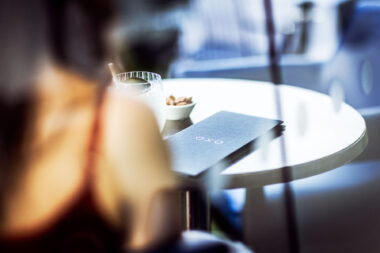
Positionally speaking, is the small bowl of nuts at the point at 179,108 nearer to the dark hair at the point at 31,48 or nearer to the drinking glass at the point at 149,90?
the drinking glass at the point at 149,90

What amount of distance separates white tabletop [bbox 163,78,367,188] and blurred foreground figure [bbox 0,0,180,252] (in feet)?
0.70

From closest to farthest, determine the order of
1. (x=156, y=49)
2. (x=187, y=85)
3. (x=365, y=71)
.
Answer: (x=187, y=85) < (x=365, y=71) < (x=156, y=49)

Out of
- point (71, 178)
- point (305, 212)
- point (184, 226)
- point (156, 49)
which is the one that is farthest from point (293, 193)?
point (156, 49)

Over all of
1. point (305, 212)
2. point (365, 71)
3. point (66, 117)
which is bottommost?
point (305, 212)

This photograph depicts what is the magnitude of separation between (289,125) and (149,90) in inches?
13.3

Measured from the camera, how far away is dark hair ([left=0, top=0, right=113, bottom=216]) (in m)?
0.70

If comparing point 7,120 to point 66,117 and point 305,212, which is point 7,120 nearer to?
point 66,117

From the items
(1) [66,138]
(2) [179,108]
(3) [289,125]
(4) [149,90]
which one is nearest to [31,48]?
(1) [66,138]

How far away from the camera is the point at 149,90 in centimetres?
101

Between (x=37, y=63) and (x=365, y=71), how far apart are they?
164 centimetres

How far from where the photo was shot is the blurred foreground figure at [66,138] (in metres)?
0.69

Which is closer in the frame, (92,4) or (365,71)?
(92,4)

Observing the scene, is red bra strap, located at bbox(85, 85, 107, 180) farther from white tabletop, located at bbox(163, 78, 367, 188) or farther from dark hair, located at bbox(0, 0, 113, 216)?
white tabletop, located at bbox(163, 78, 367, 188)

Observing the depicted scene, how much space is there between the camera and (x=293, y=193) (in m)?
1.38
